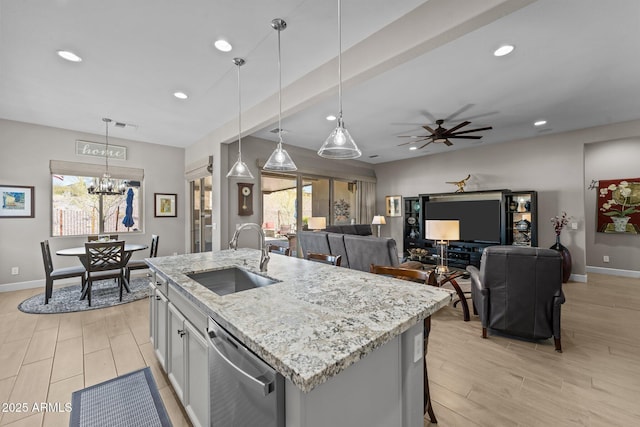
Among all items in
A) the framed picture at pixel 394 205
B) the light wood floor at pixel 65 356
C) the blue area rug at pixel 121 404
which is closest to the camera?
the blue area rug at pixel 121 404

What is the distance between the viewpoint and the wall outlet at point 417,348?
116 cm

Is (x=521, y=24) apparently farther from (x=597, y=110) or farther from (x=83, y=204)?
(x=83, y=204)

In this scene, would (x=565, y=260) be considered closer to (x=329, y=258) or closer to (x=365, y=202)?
(x=365, y=202)

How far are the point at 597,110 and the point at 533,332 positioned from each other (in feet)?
12.3

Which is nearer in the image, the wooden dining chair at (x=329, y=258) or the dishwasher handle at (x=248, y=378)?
the dishwasher handle at (x=248, y=378)

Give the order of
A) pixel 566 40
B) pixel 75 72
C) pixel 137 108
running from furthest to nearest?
pixel 137 108 → pixel 75 72 → pixel 566 40

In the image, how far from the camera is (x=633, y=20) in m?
2.11

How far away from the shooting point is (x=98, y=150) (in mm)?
5152

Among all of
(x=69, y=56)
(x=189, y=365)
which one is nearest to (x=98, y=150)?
(x=69, y=56)

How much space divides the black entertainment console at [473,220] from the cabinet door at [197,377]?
18.5 feet

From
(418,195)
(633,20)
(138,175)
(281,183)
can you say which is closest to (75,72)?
(138,175)

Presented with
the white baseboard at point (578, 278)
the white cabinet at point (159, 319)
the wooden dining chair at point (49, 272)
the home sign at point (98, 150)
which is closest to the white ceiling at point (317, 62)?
the home sign at point (98, 150)

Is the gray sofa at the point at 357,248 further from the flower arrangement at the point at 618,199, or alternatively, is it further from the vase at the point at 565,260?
the flower arrangement at the point at 618,199

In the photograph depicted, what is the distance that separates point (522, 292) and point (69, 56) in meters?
4.97
